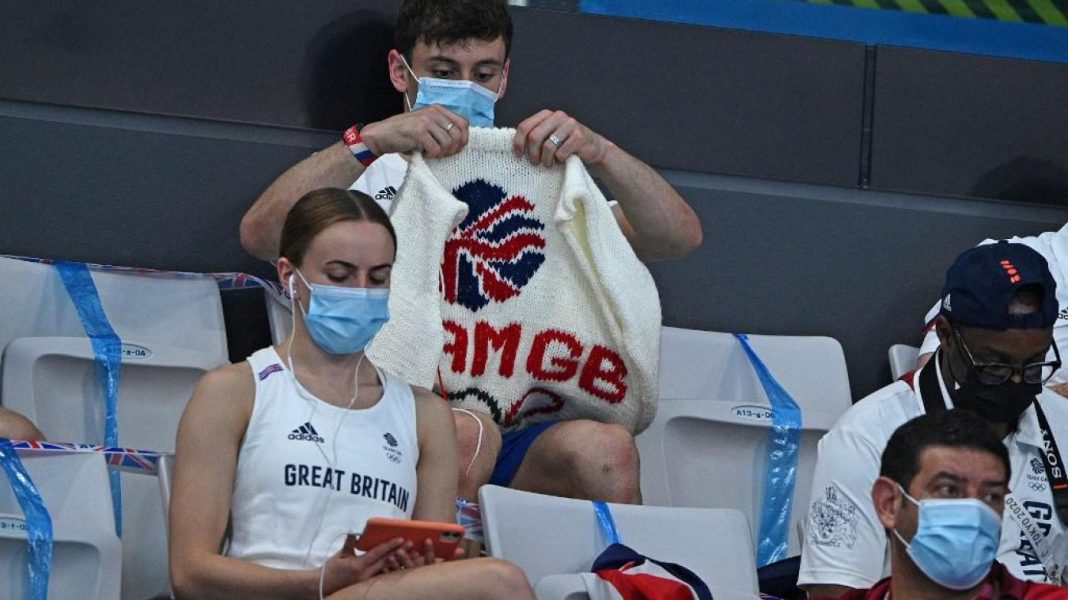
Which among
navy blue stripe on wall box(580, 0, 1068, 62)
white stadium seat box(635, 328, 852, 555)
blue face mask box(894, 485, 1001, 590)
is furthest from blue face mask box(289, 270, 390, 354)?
navy blue stripe on wall box(580, 0, 1068, 62)

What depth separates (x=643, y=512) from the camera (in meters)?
3.54

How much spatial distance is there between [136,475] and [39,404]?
457mm

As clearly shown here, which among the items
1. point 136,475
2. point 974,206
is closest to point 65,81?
point 136,475

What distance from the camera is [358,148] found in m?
3.70

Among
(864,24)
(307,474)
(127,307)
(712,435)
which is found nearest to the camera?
(307,474)

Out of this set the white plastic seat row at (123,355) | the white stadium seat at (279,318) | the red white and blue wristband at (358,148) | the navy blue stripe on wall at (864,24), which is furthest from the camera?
the navy blue stripe on wall at (864,24)

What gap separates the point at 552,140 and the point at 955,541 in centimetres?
127

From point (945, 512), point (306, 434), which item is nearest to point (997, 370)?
point (945, 512)

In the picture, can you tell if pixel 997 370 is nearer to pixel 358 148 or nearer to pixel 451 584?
pixel 451 584

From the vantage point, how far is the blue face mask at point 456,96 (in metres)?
3.87

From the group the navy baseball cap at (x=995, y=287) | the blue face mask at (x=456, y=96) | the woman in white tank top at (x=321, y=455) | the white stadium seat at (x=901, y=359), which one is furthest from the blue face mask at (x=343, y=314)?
the white stadium seat at (x=901, y=359)

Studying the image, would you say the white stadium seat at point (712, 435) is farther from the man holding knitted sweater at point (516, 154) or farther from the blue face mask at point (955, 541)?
the blue face mask at point (955, 541)

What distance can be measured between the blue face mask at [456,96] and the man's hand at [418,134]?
19 cm

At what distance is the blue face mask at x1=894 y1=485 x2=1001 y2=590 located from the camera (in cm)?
292
